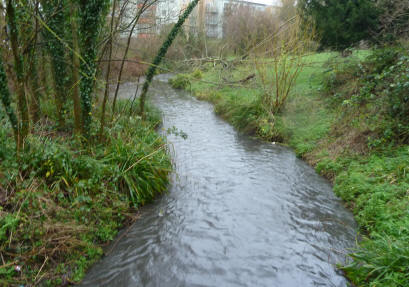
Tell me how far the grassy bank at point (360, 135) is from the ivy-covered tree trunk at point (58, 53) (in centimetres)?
331

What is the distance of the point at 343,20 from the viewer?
37.6 feet

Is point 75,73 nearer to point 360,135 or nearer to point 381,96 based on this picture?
point 360,135

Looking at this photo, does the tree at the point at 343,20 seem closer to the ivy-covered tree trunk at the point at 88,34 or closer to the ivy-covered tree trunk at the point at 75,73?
the ivy-covered tree trunk at the point at 88,34

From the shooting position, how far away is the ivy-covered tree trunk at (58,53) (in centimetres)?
634

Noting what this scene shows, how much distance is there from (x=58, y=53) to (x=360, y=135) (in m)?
7.62

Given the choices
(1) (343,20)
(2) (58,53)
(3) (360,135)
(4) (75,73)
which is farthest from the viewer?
(1) (343,20)

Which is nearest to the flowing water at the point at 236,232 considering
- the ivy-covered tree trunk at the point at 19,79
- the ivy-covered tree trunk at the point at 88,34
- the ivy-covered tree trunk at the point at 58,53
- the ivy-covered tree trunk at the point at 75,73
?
the ivy-covered tree trunk at the point at 75,73

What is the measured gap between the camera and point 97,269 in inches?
164

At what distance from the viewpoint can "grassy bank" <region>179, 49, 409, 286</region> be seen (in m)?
4.15

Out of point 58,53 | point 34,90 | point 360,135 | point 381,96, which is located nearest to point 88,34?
point 58,53

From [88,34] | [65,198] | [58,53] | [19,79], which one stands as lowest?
[65,198]

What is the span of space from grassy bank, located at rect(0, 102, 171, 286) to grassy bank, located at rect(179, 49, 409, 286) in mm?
2231

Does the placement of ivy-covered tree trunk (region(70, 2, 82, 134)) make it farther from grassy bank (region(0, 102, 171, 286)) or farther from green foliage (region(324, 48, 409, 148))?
green foliage (region(324, 48, 409, 148))

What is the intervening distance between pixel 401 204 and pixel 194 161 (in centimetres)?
496
